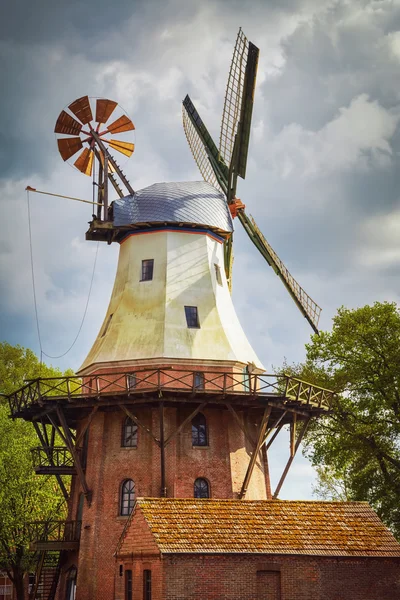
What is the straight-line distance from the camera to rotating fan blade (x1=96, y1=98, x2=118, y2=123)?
34.6m

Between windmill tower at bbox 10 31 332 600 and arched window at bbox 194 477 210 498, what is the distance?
88 mm

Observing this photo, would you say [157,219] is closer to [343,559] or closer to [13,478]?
[13,478]

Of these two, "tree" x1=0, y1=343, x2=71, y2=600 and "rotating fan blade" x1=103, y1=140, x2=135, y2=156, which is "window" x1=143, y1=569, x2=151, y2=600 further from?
"rotating fan blade" x1=103, y1=140, x2=135, y2=156

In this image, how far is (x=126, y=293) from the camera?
32.2 meters

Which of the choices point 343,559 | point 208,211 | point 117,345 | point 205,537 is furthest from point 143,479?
point 208,211

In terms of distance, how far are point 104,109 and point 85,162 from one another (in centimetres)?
269

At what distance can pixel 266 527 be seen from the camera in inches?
872

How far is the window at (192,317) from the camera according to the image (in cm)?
3109

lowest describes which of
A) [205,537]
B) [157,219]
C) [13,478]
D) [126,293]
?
[205,537]

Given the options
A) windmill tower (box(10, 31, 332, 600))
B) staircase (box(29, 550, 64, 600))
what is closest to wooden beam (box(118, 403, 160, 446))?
windmill tower (box(10, 31, 332, 600))

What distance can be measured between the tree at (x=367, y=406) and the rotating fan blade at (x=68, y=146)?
1450cm

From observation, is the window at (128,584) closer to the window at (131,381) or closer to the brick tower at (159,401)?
the brick tower at (159,401)

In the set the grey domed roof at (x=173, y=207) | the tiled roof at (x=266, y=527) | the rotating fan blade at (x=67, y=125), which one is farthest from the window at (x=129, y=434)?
the rotating fan blade at (x=67, y=125)

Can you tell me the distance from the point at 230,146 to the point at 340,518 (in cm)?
1935
